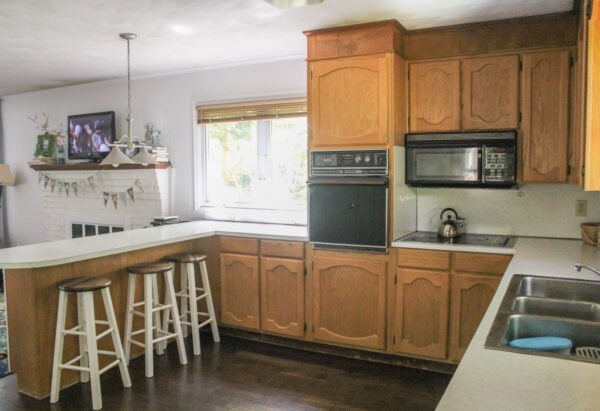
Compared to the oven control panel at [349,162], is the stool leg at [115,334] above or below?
below

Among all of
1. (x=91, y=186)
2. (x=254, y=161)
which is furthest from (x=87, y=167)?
(x=254, y=161)

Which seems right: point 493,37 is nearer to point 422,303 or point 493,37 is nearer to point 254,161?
point 422,303

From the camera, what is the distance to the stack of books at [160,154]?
15.8 ft

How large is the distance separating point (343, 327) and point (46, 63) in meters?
3.55

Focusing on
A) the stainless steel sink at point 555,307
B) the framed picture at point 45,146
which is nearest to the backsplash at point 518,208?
the stainless steel sink at point 555,307

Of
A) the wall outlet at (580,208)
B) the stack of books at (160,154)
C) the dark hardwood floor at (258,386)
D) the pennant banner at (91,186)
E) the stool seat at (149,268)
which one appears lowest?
the dark hardwood floor at (258,386)

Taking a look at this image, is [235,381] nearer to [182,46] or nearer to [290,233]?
[290,233]

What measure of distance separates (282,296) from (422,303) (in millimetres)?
1066

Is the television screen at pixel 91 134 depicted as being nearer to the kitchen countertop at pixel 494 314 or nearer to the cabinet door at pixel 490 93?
the kitchen countertop at pixel 494 314

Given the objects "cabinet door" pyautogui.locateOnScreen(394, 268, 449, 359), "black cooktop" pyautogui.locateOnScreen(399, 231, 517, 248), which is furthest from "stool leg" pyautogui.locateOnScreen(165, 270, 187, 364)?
"black cooktop" pyautogui.locateOnScreen(399, 231, 517, 248)

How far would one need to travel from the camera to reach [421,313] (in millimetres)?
3318

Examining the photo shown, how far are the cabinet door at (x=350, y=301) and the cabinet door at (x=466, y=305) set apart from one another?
47cm

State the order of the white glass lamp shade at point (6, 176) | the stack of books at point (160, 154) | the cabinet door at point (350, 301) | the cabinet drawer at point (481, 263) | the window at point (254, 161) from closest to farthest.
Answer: the cabinet drawer at point (481, 263) → the cabinet door at point (350, 301) → the window at point (254, 161) → the stack of books at point (160, 154) → the white glass lamp shade at point (6, 176)

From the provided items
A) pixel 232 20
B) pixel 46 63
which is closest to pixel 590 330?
pixel 232 20
